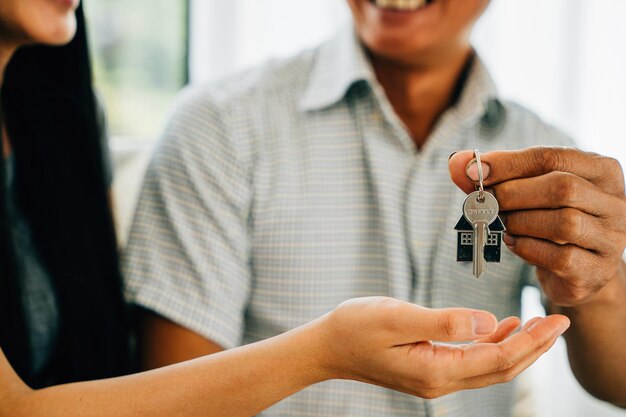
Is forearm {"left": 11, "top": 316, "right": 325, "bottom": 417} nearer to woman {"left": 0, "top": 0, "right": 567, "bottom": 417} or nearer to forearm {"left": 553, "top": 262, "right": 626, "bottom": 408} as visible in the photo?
woman {"left": 0, "top": 0, "right": 567, "bottom": 417}

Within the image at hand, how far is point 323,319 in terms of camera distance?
0.69m

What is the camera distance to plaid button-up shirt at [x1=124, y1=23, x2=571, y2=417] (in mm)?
1010

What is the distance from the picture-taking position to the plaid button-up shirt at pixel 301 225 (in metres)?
1.01

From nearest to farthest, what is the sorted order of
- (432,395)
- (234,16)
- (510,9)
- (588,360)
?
(432,395) → (588,360) → (510,9) → (234,16)

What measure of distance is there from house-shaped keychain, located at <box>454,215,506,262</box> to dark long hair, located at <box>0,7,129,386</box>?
1.78 feet

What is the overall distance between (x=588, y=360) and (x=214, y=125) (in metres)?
0.65

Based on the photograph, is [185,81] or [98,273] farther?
[185,81]

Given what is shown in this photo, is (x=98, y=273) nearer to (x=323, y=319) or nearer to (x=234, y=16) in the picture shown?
(x=323, y=319)

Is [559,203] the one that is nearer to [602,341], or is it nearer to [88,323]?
[602,341]

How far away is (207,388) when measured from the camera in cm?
72

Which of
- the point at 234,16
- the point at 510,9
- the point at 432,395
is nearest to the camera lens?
the point at 432,395

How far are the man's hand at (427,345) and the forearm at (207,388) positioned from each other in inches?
1.9

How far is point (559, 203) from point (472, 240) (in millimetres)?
99

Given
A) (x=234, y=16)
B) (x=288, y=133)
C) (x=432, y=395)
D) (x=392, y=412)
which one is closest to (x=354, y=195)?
(x=288, y=133)
